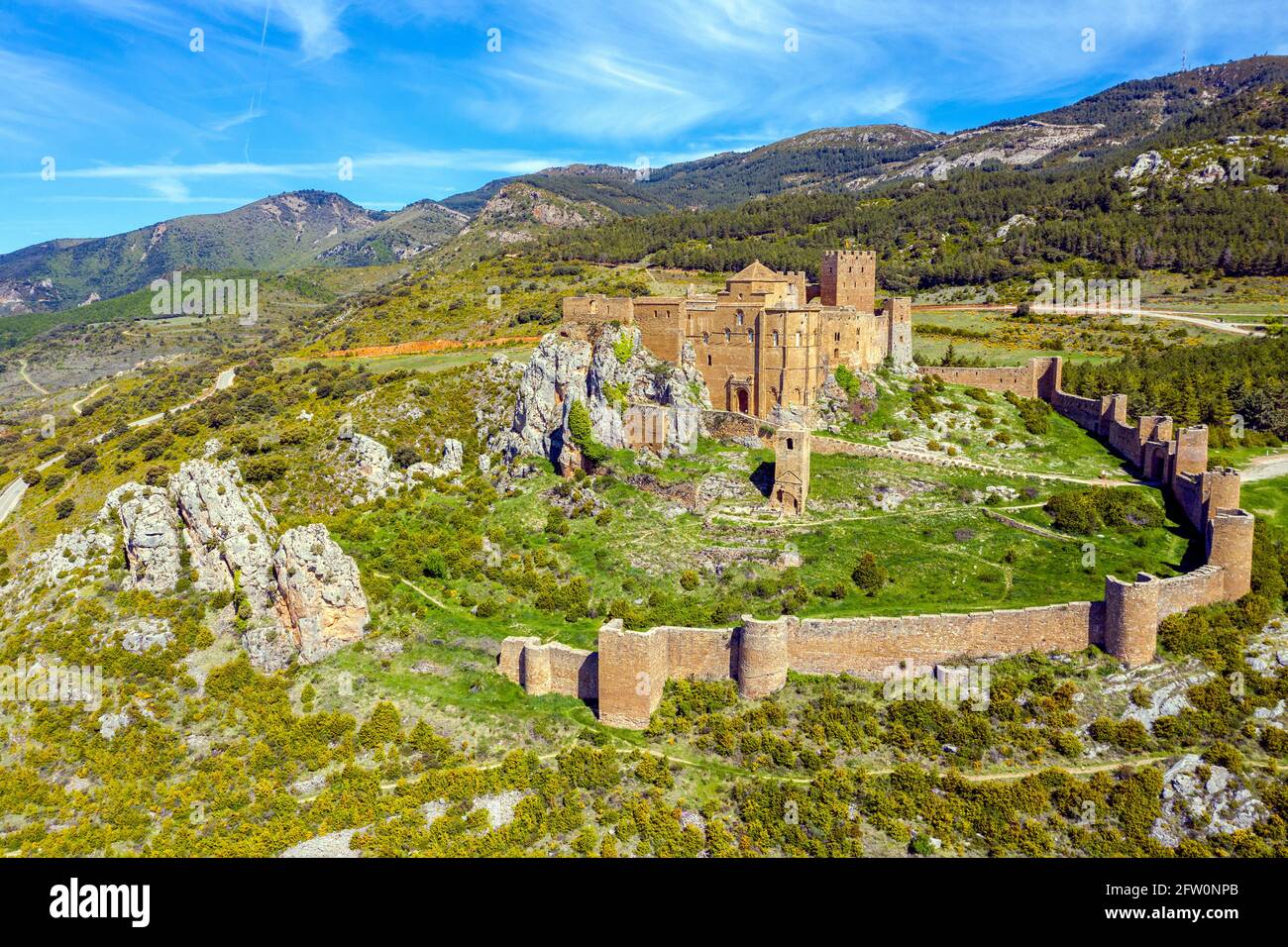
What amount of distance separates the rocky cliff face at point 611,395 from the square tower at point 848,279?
34.9 feet

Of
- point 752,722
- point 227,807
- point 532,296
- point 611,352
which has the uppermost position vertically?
point 532,296

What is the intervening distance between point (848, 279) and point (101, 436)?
52594 mm

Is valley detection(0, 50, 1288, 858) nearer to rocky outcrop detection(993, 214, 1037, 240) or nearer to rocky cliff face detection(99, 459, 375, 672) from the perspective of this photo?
rocky cliff face detection(99, 459, 375, 672)

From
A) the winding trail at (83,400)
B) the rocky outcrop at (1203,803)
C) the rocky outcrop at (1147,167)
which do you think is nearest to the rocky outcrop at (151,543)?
the rocky outcrop at (1203,803)

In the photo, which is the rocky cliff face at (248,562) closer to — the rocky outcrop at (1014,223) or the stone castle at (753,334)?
the stone castle at (753,334)

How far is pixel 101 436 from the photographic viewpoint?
2267 inches

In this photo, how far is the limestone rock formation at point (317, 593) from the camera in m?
27.3

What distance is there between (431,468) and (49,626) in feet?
61.1

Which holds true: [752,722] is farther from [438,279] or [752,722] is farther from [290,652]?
[438,279]

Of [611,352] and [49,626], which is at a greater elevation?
[611,352]

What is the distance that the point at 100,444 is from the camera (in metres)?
54.7
